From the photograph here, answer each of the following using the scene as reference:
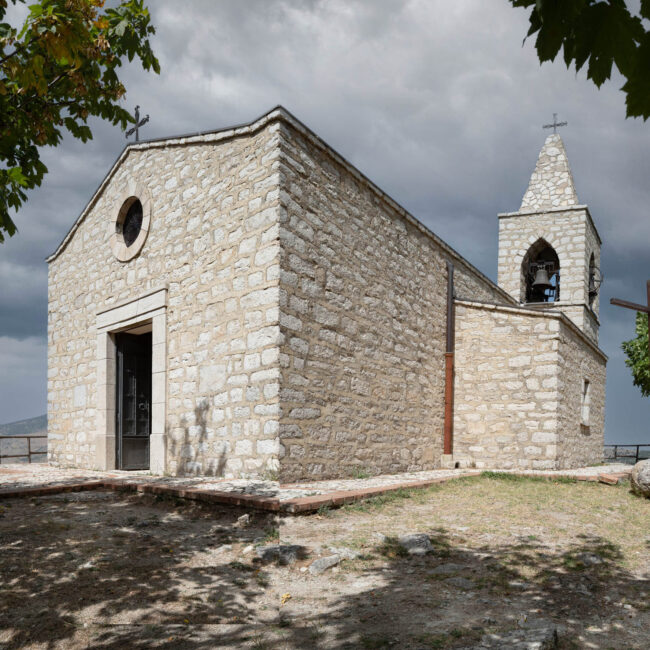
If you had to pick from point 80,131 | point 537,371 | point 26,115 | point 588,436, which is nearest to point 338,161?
point 80,131

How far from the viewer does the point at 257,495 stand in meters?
5.68

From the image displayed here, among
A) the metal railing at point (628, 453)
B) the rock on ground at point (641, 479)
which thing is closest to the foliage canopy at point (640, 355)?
the metal railing at point (628, 453)

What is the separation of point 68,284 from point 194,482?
21.3 ft

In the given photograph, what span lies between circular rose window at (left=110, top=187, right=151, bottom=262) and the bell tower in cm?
1196

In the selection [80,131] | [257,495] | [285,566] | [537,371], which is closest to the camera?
[285,566]

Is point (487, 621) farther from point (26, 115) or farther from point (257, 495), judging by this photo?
point (26, 115)

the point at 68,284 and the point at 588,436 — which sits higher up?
the point at 68,284

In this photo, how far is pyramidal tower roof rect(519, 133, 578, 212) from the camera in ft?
60.3

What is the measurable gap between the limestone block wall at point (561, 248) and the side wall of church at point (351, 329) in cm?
799

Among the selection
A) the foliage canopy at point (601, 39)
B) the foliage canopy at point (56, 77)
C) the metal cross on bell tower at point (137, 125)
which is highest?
the metal cross on bell tower at point (137, 125)

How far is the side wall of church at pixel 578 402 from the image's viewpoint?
10938 mm

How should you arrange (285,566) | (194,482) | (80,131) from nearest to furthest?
(285,566) → (80,131) → (194,482)

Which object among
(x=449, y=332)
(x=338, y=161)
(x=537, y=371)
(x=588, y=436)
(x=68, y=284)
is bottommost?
(x=588, y=436)

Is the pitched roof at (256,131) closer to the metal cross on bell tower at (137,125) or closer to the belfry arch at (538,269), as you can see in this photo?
the metal cross on bell tower at (137,125)
